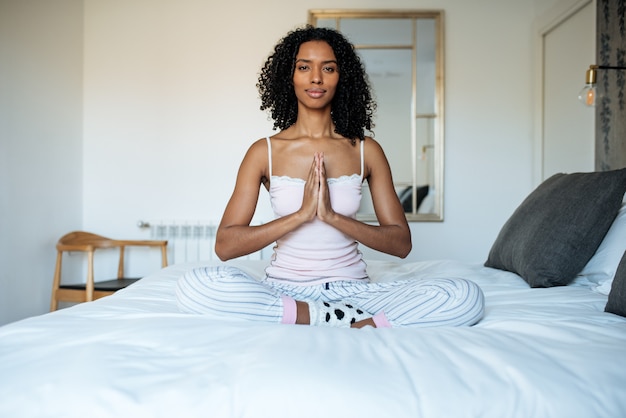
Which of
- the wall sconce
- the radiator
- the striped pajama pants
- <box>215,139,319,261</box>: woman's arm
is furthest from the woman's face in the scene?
the radiator

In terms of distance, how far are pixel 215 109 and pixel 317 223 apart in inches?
97.2

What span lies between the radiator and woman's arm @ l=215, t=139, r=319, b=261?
7.04ft

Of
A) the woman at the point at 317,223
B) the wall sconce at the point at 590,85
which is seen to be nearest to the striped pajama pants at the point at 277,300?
the woman at the point at 317,223

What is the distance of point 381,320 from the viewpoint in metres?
1.30

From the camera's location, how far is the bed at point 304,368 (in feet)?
2.96

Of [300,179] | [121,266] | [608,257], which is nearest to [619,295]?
[608,257]

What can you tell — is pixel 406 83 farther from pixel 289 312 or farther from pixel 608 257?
pixel 289 312

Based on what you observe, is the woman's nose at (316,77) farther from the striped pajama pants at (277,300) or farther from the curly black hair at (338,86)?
the striped pajama pants at (277,300)

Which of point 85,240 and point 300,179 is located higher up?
point 300,179

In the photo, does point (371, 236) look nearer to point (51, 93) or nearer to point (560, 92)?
point (560, 92)

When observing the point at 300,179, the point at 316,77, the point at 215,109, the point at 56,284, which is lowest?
the point at 56,284

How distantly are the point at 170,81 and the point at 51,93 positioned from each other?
2.48 ft

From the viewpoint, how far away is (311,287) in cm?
157

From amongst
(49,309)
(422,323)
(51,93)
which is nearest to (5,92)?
(51,93)
